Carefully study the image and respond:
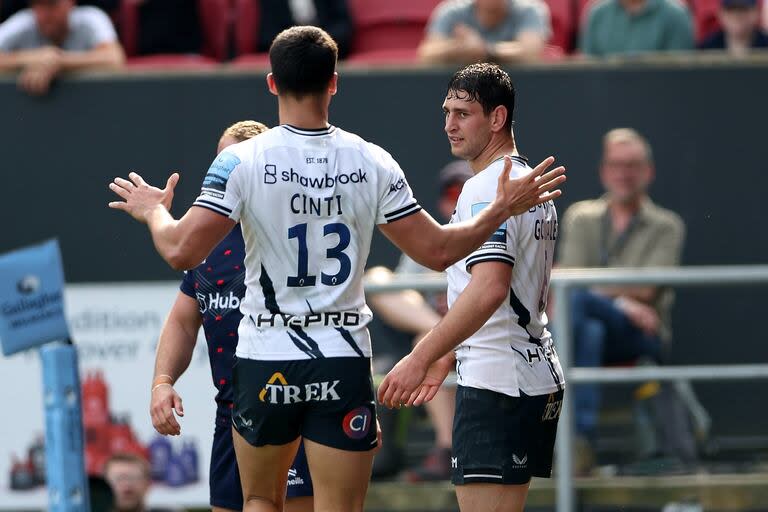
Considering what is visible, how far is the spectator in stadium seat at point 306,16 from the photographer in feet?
31.3

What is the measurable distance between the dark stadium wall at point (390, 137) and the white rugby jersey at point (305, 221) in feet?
14.6

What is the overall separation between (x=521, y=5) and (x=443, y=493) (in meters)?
3.30

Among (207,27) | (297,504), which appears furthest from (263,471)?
(207,27)

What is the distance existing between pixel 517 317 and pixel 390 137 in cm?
429

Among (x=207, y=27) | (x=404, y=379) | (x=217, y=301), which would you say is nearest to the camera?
(x=404, y=379)

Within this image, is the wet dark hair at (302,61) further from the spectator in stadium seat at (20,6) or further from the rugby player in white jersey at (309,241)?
the spectator in stadium seat at (20,6)

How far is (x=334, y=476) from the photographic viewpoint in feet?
14.4

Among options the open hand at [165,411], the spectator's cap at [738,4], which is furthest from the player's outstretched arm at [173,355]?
the spectator's cap at [738,4]

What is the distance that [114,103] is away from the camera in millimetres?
8945

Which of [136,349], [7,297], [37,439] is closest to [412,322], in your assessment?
[136,349]

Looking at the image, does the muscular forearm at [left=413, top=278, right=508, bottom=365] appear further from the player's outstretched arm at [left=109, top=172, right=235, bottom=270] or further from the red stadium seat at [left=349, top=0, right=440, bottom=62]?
the red stadium seat at [left=349, top=0, right=440, bottom=62]

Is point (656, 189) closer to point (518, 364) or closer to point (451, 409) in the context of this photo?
point (451, 409)

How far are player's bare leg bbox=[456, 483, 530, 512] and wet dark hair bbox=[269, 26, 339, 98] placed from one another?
1.49 meters

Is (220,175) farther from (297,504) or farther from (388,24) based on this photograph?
(388,24)
